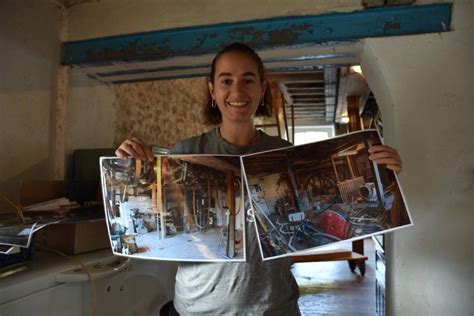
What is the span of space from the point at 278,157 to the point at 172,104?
1.92 meters

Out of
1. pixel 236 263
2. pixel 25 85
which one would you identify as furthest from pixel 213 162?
pixel 25 85

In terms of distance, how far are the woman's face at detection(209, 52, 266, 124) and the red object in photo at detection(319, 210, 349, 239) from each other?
33cm

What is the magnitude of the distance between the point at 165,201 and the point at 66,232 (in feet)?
1.44

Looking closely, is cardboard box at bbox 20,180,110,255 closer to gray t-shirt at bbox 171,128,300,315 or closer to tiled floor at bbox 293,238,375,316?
gray t-shirt at bbox 171,128,300,315

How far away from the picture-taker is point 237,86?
0.93m

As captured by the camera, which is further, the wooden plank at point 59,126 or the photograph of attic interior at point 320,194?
the wooden plank at point 59,126

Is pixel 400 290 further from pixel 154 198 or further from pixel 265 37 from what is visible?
pixel 265 37

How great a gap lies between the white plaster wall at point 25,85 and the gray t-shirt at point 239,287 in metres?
0.82

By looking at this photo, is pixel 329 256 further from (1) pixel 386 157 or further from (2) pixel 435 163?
(1) pixel 386 157

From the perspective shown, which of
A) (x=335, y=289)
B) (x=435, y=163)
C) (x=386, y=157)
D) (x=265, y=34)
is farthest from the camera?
(x=335, y=289)

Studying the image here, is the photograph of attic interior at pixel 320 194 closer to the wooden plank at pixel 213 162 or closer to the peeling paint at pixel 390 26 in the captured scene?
the wooden plank at pixel 213 162

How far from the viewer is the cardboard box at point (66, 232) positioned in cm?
112

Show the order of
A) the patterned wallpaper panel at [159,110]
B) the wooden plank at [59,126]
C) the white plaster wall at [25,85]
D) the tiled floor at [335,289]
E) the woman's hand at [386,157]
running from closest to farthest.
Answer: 1. the woman's hand at [386,157]
2. the white plaster wall at [25,85]
3. the wooden plank at [59,126]
4. the patterned wallpaper panel at [159,110]
5. the tiled floor at [335,289]

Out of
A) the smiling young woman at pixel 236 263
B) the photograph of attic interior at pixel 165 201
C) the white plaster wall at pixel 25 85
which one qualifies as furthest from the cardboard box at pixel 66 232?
the smiling young woman at pixel 236 263
